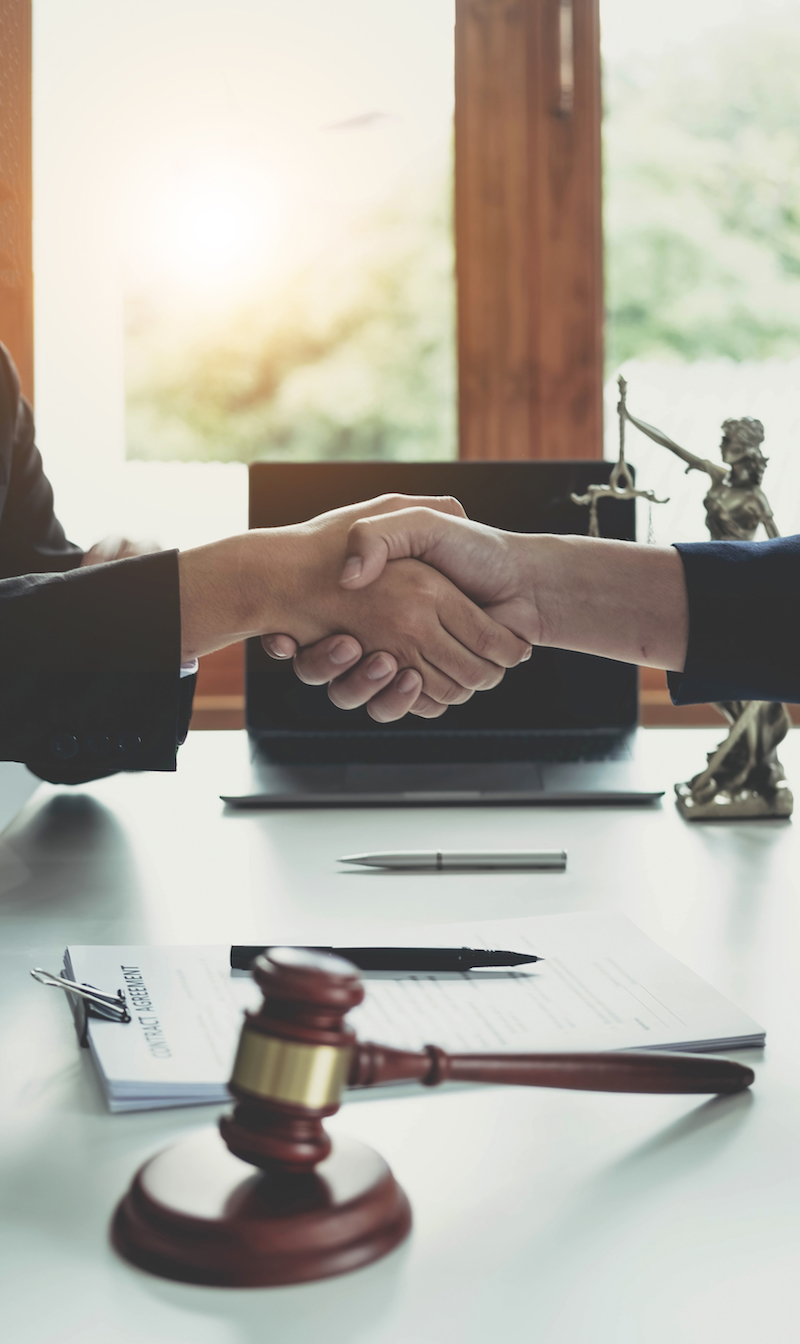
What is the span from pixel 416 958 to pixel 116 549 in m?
0.98

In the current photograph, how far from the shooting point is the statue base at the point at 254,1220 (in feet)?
1.30

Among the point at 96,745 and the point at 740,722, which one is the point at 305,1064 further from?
the point at 740,722

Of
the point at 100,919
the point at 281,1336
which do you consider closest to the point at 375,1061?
the point at 281,1336

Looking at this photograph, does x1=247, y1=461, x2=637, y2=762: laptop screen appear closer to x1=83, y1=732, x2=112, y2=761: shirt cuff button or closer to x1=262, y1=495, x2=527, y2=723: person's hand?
x1=262, y1=495, x2=527, y2=723: person's hand

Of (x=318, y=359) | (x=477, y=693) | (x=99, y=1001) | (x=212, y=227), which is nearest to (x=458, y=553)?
(x=477, y=693)

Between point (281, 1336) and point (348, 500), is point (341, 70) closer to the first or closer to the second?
point (348, 500)

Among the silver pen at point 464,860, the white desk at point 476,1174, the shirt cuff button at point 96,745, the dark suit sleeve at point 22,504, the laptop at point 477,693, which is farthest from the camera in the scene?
the dark suit sleeve at point 22,504

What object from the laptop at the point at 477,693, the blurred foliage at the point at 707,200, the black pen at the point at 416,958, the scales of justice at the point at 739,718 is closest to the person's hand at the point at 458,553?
the scales of justice at the point at 739,718

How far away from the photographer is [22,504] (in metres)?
1.85

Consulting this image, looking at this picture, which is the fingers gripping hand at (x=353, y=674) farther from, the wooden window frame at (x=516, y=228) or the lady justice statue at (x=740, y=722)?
the wooden window frame at (x=516, y=228)

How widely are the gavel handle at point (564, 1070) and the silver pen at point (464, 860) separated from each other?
429 millimetres

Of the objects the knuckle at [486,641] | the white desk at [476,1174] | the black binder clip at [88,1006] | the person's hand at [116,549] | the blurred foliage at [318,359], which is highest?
the blurred foliage at [318,359]

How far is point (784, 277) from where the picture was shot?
9.02 ft

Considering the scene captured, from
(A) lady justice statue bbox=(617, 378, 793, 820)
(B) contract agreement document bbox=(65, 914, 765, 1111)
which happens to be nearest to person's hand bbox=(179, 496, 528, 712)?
(A) lady justice statue bbox=(617, 378, 793, 820)
